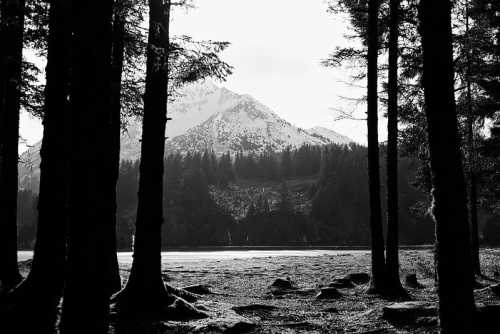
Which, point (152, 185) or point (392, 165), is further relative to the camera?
point (392, 165)

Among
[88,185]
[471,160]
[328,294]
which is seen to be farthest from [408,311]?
[471,160]

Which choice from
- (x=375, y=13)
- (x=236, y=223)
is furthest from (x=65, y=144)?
(x=236, y=223)

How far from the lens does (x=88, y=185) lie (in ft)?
14.3

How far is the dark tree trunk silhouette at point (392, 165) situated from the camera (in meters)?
13.1

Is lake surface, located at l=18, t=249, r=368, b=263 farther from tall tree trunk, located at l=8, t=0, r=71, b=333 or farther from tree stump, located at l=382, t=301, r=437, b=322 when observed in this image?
tree stump, located at l=382, t=301, r=437, b=322

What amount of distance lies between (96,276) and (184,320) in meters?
3.96

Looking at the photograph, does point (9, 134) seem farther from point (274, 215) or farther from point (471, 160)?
point (274, 215)

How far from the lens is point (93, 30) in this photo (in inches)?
177

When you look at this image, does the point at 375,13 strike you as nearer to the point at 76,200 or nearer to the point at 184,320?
the point at 184,320

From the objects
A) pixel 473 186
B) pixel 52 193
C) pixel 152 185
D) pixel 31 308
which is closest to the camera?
pixel 31 308

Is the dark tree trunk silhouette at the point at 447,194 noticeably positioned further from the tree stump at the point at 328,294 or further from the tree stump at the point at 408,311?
the tree stump at the point at 328,294

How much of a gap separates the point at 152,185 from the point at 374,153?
765cm

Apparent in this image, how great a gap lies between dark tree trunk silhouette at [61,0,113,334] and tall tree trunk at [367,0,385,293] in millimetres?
10391

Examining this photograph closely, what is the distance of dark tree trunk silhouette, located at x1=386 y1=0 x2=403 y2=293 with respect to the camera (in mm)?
13109
